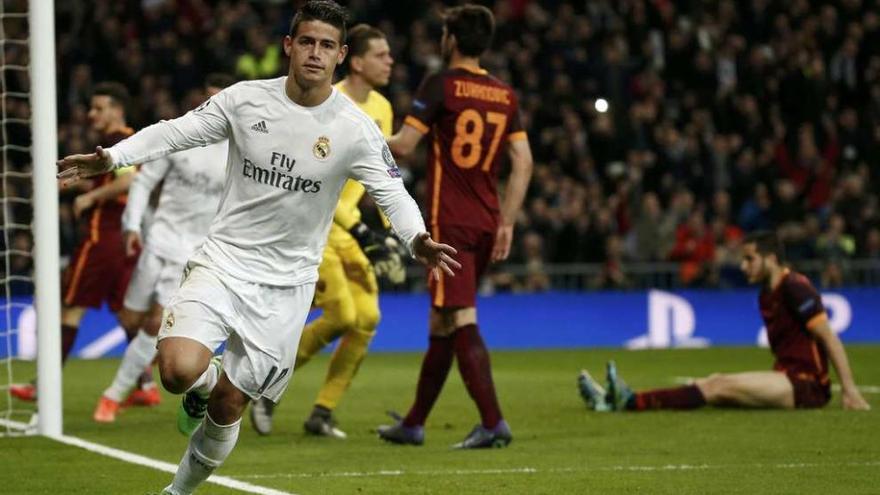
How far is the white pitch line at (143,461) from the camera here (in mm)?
7414

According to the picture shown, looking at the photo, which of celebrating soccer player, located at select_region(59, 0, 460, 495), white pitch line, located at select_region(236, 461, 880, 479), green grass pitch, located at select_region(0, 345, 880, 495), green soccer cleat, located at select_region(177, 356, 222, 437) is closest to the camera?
celebrating soccer player, located at select_region(59, 0, 460, 495)

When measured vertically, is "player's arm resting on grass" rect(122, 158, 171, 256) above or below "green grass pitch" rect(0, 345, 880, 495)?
above

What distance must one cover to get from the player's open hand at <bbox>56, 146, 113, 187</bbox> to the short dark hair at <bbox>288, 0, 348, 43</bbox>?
1016 millimetres

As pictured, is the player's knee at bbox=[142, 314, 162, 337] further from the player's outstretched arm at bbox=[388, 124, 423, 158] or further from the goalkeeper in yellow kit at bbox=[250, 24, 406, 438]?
the player's outstretched arm at bbox=[388, 124, 423, 158]

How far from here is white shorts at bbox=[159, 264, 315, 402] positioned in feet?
21.2

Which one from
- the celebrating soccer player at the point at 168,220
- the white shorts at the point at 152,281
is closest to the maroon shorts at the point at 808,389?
the celebrating soccer player at the point at 168,220

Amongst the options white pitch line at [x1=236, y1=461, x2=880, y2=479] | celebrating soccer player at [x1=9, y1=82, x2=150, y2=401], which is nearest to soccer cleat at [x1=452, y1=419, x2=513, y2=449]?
white pitch line at [x1=236, y1=461, x2=880, y2=479]

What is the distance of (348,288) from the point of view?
10211 mm

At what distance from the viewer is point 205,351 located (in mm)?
6387

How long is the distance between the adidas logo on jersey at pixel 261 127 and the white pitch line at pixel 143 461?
1.70 metres

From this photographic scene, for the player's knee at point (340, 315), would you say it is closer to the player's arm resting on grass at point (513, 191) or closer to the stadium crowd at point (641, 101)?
the player's arm resting on grass at point (513, 191)

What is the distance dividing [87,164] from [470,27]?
142 inches

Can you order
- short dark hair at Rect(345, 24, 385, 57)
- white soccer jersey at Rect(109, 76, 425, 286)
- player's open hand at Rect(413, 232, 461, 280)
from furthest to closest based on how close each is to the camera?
short dark hair at Rect(345, 24, 385, 57) < white soccer jersey at Rect(109, 76, 425, 286) < player's open hand at Rect(413, 232, 461, 280)

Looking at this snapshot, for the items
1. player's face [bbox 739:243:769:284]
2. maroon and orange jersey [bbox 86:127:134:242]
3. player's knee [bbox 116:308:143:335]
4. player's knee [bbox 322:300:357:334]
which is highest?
maroon and orange jersey [bbox 86:127:134:242]
